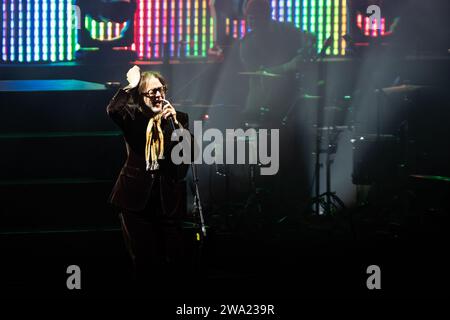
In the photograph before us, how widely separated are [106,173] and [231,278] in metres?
1.42

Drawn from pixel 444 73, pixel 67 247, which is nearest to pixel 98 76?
pixel 67 247

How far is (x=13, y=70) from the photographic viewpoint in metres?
8.98

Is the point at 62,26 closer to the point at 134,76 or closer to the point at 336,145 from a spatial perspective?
the point at 336,145

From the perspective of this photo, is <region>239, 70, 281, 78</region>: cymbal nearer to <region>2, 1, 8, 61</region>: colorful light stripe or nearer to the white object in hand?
<region>2, 1, 8, 61</region>: colorful light stripe

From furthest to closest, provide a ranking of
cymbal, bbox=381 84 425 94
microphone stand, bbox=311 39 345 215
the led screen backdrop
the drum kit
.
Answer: the led screen backdrop < cymbal, bbox=381 84 425 94 < the drum kit < microphone stand, bbox=311 39 345 215

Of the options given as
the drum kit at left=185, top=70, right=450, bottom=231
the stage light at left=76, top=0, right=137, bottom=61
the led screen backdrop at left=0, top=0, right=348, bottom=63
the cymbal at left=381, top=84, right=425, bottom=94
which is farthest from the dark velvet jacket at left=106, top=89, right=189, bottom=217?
the led screen backdrop at left=0, top=0, right=348, bottom=63

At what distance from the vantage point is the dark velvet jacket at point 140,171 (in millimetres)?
5129

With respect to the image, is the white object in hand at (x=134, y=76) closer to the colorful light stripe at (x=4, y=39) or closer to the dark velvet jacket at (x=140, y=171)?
the dark velvet jacket at (x=140, y=171)

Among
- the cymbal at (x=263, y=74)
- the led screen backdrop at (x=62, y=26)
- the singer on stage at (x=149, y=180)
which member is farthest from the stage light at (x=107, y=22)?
the singer on stage at (x=149, y=180)

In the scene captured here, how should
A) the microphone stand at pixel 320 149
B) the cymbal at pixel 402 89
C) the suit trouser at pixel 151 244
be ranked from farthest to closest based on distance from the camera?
the cymbal at pixel 402 89 < the microphone stand at pixel 320 149 < the suit trouser at pixel 151 244

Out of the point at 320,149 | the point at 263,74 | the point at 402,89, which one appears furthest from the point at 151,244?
the point at 402,89

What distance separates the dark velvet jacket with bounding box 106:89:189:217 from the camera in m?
5.13

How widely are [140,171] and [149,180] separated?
3.4 inches

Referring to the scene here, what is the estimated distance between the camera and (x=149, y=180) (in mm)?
5148
